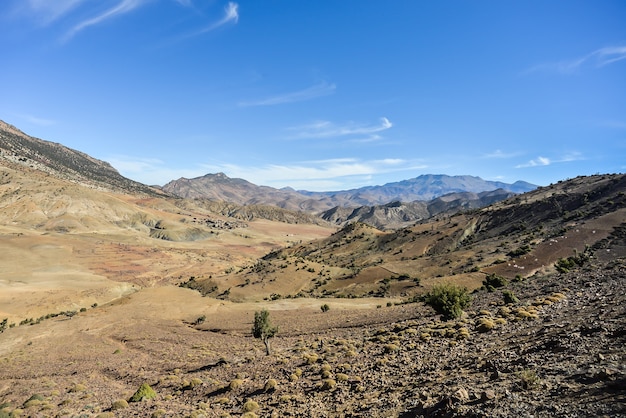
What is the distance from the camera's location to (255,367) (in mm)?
22578

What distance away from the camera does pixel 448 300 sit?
26828 mm

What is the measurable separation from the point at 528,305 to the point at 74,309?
209ft

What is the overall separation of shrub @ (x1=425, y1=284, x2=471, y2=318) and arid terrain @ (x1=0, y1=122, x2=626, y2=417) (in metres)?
0.53

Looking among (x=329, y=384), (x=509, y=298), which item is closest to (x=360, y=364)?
(x=329, y=384)

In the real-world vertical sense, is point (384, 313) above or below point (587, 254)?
below

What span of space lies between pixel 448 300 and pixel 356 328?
340 inches

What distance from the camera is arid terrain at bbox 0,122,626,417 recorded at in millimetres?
12914

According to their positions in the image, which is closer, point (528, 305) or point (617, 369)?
point (617, 369)

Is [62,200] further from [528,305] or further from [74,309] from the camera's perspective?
[528,305]

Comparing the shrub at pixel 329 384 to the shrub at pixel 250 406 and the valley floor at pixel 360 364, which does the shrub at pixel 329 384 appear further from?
the shrub at pixel 250 406

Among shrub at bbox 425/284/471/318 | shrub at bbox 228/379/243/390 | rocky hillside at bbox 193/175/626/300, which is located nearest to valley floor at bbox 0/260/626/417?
shrub at bbox 228/379/243/390

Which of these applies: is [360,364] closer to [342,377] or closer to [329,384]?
[342,377]

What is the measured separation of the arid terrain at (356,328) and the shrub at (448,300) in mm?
534

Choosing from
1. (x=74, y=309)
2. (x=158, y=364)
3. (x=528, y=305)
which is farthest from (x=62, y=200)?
(x=528, y=305)
